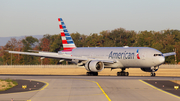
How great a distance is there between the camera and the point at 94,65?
46.0 meters

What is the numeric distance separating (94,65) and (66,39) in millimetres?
14707

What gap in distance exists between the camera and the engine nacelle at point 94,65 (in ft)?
151

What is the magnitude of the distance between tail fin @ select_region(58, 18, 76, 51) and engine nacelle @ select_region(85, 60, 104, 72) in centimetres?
1187

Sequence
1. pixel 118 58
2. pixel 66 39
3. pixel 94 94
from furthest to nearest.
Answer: pixel 66 39, pixel 118 58, pixel 94 94

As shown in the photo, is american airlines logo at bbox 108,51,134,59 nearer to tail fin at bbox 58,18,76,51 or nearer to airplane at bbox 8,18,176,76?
airplane at bbox 8,18,176,76

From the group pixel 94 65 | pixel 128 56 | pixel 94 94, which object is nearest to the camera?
pixel 94 94

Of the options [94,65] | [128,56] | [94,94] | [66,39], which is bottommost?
[94,94]

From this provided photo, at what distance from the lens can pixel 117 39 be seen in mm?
150625

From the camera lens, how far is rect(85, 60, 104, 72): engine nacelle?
46.1 m

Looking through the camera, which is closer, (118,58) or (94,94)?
(94,94)

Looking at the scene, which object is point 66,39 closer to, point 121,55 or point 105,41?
point 121,55

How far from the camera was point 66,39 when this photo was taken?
59062 mm

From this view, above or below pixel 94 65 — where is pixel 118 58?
above

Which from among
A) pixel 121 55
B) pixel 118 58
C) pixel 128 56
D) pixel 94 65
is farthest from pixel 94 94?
pixel 118 58
